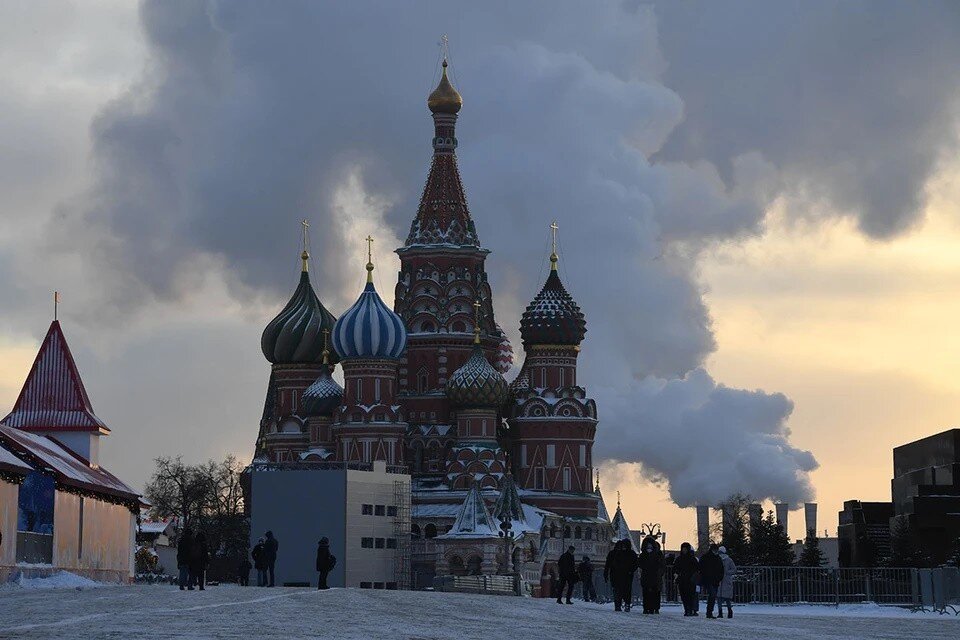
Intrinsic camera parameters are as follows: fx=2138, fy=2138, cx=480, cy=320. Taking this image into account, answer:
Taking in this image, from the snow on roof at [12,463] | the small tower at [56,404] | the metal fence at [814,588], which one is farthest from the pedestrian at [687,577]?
the small tower at [56,404]

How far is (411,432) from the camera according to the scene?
380 feet

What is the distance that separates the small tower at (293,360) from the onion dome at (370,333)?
228 inches

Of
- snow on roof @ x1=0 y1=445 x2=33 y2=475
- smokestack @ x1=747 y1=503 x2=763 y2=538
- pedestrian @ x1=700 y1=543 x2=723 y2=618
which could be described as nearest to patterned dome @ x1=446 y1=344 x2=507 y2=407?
smokestack @ x1=747 y1=503 x2=763 y2=538

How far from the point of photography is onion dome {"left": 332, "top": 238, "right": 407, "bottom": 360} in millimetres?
112938

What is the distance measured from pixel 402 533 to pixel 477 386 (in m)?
8.59

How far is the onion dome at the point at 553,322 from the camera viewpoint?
381 feet

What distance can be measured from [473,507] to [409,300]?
14400 mm

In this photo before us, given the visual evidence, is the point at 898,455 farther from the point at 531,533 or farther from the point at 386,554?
the point at 386,554

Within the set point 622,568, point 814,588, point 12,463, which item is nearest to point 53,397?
point 12,463

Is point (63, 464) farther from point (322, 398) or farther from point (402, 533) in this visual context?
point (322, 398)

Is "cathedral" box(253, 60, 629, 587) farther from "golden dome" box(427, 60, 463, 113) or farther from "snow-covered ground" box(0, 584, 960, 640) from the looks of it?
"snow-covered ground" box(0, 584, 960, 640)

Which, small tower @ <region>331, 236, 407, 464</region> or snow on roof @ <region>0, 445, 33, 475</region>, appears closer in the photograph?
snow on roof @ <region>0, 445, 33, 475</region>

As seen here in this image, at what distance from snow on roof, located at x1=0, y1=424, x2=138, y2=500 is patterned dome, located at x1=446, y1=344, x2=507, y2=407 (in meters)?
45.0

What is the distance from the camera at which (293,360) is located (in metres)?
122
